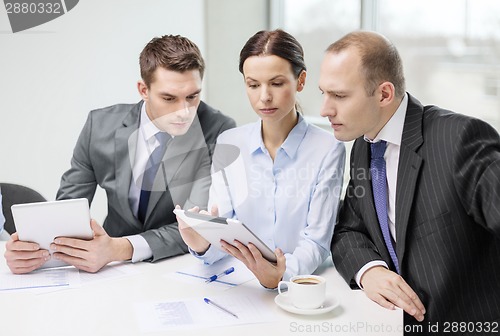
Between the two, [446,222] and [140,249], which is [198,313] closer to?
[140,249]

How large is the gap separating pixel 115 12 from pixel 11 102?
37.9 inches

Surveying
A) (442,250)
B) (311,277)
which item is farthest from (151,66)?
(442,250)

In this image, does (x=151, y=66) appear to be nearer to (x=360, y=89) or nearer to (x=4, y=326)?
(x=360, y=89)

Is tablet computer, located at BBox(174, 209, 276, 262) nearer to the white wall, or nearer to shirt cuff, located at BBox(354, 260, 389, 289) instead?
shirt cuff, located at BBox(354, 260, 389, 289)

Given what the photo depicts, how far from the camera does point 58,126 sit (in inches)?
171

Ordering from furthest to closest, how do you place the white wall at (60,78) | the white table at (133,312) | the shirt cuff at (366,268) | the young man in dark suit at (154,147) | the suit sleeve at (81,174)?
the white wall at (60,78), the suit sleeve at (81,174), the young man in dark suit at (154,147), the shirt cuff at (366,268), the white table at (133,312)

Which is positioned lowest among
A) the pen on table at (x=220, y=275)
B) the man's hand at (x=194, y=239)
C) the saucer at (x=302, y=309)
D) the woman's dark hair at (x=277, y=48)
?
the pen on table at (x=220, y=275)

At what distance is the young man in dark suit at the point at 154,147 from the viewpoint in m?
2.43

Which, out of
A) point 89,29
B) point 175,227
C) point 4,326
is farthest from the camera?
point 89,29

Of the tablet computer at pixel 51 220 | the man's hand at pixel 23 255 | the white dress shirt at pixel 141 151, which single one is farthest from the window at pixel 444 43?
the man's hand at pixel 23 255

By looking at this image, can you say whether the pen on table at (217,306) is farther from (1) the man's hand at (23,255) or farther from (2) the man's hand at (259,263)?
(1) the man's hand at (23,255)

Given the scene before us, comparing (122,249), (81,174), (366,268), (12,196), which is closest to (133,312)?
(122,249)

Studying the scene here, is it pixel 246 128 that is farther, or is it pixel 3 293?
pixel 246 128

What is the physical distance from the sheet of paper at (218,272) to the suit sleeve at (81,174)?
0.74m
